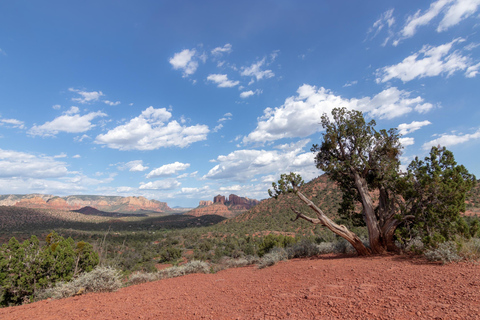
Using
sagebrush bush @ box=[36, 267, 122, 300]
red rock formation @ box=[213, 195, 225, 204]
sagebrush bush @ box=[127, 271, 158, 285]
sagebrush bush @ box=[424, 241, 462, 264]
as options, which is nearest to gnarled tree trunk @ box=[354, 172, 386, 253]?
sagebrush bush @ box=[424, 241, 462, 264]

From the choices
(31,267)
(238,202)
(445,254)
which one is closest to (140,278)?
(31,267)

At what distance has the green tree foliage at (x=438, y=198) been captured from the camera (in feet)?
29.1

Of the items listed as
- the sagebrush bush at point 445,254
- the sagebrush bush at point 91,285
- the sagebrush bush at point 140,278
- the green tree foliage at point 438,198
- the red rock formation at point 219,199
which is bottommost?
the sagebrush bush at point 140,278

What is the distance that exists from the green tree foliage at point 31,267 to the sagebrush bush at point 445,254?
13.4 metres

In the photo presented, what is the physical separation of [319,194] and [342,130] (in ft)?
124

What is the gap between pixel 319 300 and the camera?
4840mm

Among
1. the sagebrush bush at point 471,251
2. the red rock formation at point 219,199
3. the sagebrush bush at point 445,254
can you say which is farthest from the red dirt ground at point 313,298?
the red rock formation at point 219,199

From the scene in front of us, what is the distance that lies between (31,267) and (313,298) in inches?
447

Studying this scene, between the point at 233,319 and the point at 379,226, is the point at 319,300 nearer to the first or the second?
the point at 233,319

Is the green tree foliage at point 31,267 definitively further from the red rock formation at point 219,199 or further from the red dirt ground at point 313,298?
the red rock formation at point 219,199

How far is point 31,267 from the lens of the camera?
9.91m

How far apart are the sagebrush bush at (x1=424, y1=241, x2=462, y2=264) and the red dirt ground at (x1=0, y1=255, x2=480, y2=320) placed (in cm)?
28

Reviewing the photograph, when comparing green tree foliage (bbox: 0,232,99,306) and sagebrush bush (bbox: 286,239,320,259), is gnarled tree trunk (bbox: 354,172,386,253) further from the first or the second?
green tree foliage (bbox: 0,232,99,306)

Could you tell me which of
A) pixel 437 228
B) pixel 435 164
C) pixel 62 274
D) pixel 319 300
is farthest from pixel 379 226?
pixel 62 274
